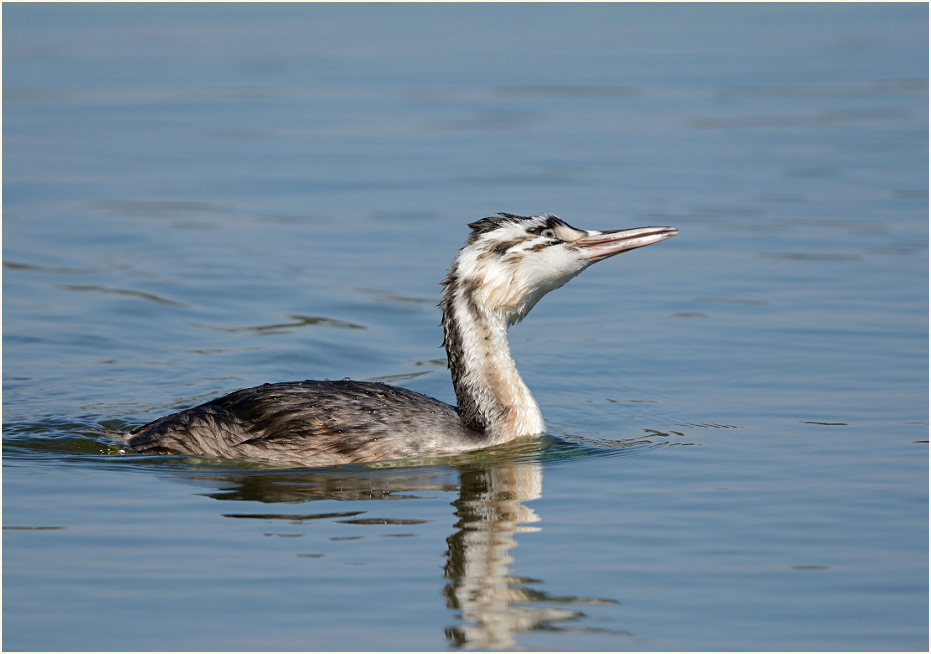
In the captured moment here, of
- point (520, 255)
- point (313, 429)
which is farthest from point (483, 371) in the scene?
point (313, 429)

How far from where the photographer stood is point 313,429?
11.1 m

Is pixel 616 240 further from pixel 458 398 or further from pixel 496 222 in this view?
pixel 458 398

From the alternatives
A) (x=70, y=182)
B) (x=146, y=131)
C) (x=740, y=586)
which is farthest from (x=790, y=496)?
(x=146, y=131)

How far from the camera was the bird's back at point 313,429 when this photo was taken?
11.1 meters

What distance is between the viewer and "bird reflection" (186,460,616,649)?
26.6 ft

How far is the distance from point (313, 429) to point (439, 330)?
504cm

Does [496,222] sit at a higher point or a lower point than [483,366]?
higher

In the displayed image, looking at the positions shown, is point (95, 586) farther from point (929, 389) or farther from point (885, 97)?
point (885, 97)

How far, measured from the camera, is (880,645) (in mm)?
7793

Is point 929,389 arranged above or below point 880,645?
above

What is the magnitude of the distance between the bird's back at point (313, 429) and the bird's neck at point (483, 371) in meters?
0.16

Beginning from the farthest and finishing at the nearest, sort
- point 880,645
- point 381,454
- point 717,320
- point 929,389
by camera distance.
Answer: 1. point 717,320
2. point 929,389
3. point 381,454
4. point 880,645

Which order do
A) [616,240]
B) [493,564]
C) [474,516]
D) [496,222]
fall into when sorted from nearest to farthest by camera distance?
1. [493,564]
2. [474,516]
3. [616,240]
4. [496,222]

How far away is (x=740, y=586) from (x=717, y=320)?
23.9ft
